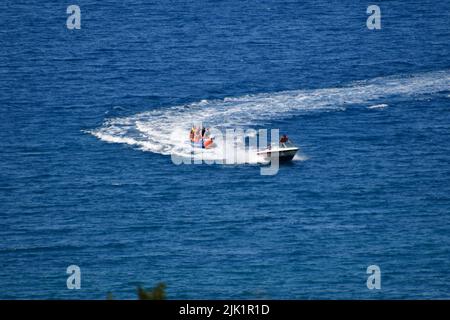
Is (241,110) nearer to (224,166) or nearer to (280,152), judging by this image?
(224,166)

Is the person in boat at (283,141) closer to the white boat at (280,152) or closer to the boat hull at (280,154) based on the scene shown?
the white boat at (280,152)

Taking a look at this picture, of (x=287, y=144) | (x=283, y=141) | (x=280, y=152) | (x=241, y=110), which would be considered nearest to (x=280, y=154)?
(x=280, y=152)

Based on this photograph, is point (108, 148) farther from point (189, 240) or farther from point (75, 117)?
point (189, 240)

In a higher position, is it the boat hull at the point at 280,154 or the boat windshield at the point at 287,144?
the boat windshield at the point at 287,144

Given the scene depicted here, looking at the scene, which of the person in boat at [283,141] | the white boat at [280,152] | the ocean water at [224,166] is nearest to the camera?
the ocean water at [224,166]

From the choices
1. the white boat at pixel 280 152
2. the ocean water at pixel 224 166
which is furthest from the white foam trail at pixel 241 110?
the white boat at pixel 280 152

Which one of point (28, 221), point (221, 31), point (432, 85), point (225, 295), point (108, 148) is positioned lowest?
point (225, 295)
